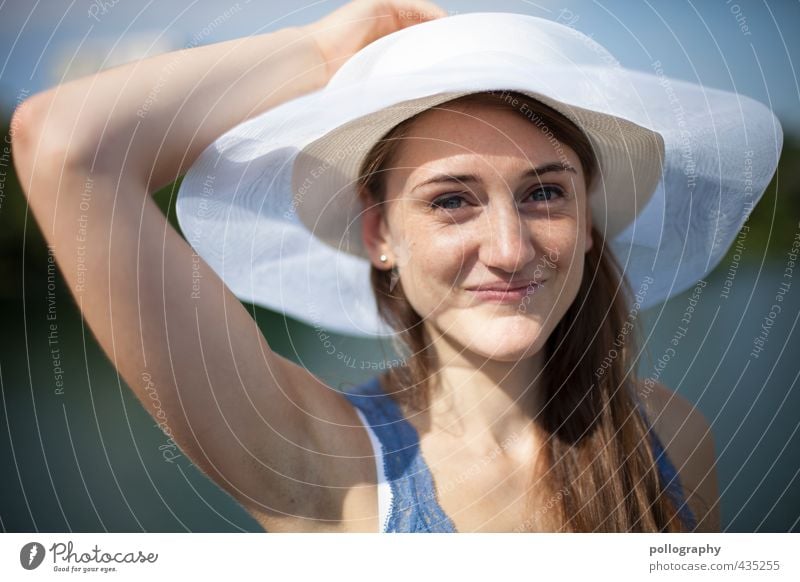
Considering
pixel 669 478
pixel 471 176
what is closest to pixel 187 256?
pixel 471 176

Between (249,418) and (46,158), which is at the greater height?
(46,158)

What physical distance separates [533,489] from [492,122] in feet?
1.58

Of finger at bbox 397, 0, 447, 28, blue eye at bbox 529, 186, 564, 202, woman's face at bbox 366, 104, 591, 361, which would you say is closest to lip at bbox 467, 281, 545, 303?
woman's face at bbox 366, 104, 591, 361

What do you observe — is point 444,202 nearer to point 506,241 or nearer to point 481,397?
point 506,241

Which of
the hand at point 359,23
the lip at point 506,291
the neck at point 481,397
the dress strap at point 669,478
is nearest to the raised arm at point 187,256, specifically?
the hand at point 359,23

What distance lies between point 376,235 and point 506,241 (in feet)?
0.55

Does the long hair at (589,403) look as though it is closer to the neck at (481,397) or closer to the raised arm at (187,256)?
the neck at (481,397)

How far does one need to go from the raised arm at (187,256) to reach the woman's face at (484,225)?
173 millimetres

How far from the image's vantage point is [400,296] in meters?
1.11

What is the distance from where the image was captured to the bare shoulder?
3.85 feet

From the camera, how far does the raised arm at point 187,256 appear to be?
95 cm
